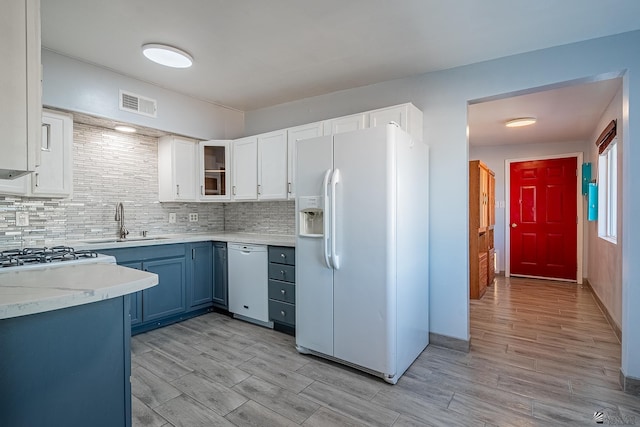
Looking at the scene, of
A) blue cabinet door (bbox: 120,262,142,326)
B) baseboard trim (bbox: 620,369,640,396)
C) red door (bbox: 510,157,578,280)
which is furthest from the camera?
red door (bbox: 510,157,578,280)

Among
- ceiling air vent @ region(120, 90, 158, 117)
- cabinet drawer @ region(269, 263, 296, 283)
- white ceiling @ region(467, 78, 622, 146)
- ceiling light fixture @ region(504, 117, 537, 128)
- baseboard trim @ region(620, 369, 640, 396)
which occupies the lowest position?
baseboard trim @ region(620, 369, 640, 396)

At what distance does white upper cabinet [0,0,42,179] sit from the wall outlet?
7.34ft

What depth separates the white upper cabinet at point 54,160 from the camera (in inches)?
103

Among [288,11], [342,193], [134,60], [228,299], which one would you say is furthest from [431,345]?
[134,60]

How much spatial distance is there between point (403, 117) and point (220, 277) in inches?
101

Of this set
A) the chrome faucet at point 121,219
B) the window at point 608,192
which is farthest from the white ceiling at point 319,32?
the window at point 608,192

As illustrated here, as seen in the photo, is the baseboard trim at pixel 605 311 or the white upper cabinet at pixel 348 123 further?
the baseboard trim at pixel 605 311

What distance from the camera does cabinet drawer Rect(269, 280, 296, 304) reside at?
307 centimetres

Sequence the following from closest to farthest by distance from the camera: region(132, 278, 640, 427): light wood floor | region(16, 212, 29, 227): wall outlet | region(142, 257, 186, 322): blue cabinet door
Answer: region(132, 278, 640, 427): light wood floor < region(16, 212, 29, 227): wall outlet < region(142, 257, 186, 322): blue cabinet door

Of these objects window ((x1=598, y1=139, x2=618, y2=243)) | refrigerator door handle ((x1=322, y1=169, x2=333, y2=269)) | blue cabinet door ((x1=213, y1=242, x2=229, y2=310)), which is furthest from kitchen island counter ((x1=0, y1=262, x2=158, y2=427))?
window ((x1=598, y1=139, x2=618, y2=243))

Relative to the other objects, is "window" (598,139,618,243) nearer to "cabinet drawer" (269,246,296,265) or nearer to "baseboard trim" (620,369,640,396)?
"baseboard trim" (620,369,640,396)

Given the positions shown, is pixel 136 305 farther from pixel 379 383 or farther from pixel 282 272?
pixel 379 383

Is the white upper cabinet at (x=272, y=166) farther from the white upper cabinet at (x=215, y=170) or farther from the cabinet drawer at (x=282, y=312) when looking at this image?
the cabinet drawer at (x=282, y=312)

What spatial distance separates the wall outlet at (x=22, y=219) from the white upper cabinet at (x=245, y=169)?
1.86 metres
